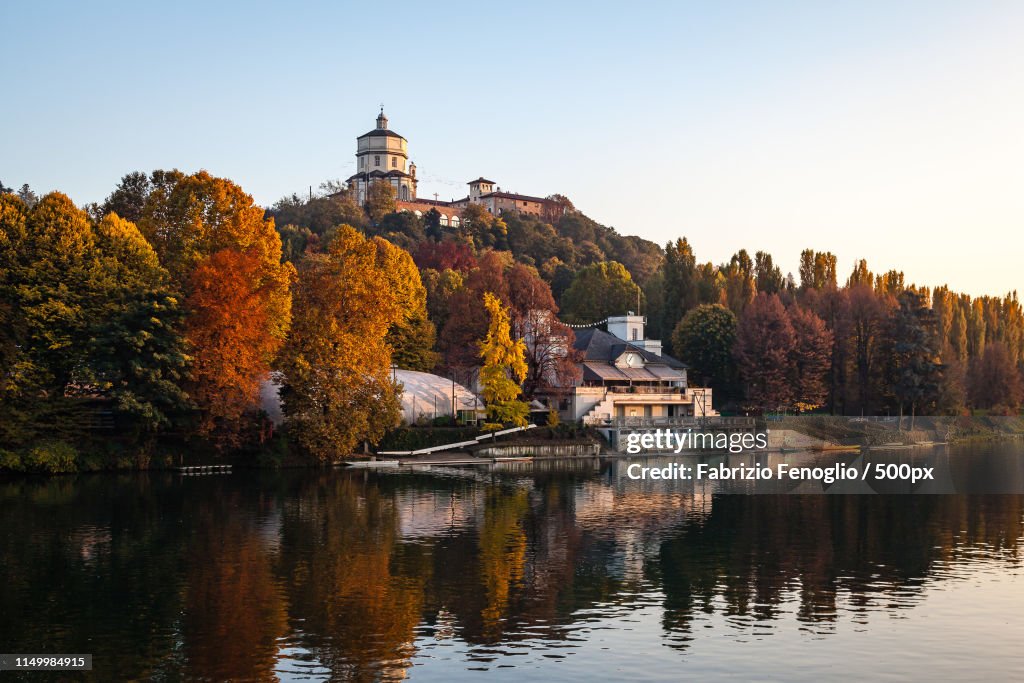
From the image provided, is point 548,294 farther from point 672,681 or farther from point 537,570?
point 672,681

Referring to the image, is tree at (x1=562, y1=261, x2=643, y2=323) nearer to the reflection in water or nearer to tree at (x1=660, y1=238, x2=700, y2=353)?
tree at (x1=660, y1=238, x2=700, y2=353)

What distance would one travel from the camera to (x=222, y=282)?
61.7 meters

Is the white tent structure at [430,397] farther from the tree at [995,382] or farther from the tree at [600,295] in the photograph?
the tree at [995,382]

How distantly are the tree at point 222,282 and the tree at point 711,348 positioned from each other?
46162 millimetres

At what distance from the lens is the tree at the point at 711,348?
10094 cm

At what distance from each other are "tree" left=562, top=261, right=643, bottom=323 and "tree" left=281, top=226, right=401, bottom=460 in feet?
182

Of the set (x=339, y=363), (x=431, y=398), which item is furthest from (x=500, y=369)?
(x=339, y=363)

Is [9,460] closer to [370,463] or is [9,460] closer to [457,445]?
[370,463]

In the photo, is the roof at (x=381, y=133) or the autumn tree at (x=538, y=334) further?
the roof at (x=381, y=133)

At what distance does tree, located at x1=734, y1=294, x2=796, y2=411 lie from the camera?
95.2 metres

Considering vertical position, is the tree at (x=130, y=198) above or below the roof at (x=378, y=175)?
below

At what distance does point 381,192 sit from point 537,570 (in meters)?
148

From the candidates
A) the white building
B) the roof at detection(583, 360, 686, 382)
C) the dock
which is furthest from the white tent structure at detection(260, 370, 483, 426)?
the roof at detection(583, 360, 686, 382)

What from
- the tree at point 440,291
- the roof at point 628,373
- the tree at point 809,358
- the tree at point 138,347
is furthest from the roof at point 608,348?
the tree at point 138,347
